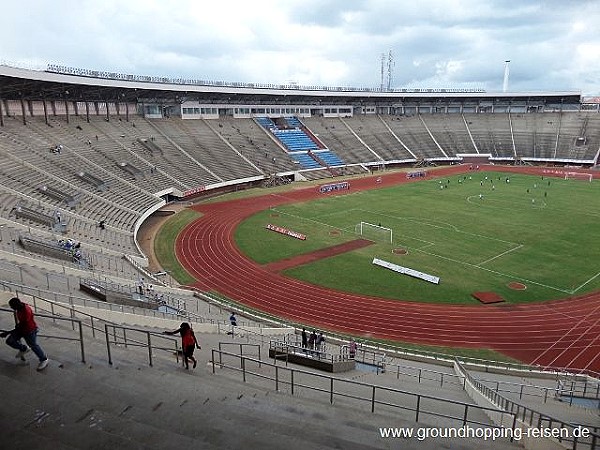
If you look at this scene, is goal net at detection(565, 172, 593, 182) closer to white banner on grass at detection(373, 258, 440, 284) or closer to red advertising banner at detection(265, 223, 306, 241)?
red advertising banner at detection(265, 223, 306, 241)

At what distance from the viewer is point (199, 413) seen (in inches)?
297

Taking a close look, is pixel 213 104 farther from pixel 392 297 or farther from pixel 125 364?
pixel 125 364

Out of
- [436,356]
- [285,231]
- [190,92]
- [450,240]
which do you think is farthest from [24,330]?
[190,92]

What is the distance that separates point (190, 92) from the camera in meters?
65.8

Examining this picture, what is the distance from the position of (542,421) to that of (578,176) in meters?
72.0

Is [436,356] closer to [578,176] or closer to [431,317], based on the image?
[431,317]

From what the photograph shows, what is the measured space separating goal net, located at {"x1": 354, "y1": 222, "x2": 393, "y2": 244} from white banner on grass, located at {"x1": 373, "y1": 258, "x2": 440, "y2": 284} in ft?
18.9

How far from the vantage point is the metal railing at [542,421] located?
24.2 ft

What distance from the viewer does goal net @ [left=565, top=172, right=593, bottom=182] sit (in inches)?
2703

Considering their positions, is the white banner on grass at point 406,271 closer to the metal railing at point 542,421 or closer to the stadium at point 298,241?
the stadium at point 298,241

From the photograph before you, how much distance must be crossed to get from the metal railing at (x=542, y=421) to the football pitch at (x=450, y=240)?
41.6 feet

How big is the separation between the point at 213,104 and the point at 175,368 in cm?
6857

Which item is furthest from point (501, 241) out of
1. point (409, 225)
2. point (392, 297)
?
point (392, 297)

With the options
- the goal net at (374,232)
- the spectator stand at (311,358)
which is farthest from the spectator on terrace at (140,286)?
the goal net at (374,232)
